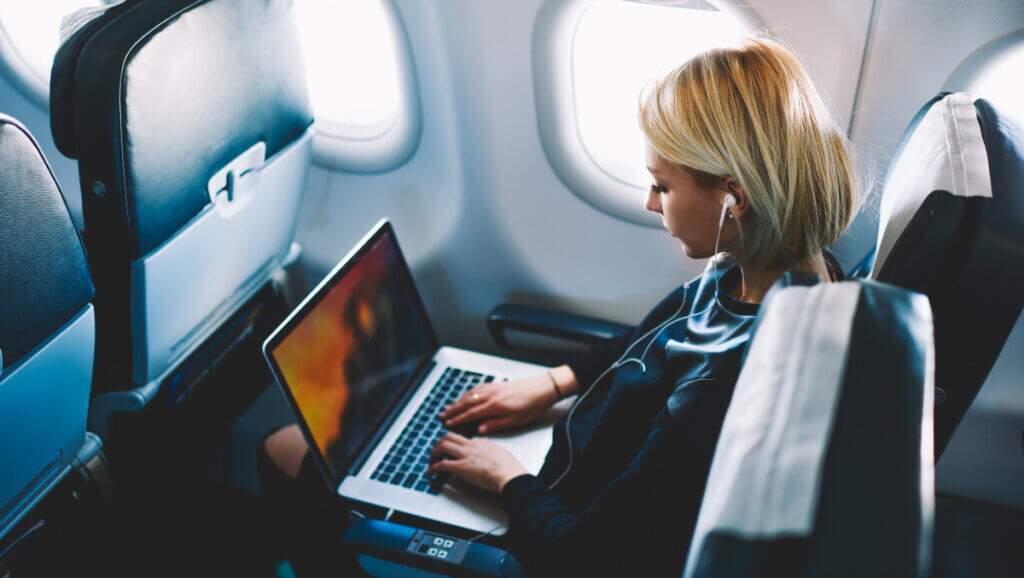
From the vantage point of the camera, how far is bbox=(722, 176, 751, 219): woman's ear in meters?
1.07

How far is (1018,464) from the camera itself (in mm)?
1796

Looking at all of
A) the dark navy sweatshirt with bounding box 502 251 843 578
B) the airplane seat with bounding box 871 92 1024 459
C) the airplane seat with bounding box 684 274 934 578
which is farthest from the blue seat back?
the airplane seat with bounding box 871 92 1024 459

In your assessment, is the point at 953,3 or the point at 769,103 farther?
the point at 953,3

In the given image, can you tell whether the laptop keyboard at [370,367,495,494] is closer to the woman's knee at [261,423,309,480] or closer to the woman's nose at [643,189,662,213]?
the woman's knee at [261,423,309,480]

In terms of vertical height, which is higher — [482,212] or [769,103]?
[769,103]

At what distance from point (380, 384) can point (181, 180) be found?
64cm

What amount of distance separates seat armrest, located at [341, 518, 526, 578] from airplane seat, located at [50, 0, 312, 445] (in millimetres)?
523

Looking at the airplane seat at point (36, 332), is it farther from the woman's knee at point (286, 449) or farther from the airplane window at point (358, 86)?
the airplane window at point (358, 86)

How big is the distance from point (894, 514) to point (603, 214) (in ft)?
4.41

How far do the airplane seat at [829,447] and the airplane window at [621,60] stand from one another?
3.52 feet

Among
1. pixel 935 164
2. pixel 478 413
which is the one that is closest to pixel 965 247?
pixel 935 164

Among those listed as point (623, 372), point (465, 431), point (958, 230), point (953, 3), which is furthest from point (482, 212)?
point (958, 230)

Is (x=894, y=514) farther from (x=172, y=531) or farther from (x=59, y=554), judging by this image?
(x=172, y=531)

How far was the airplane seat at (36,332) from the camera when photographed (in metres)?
1.00
